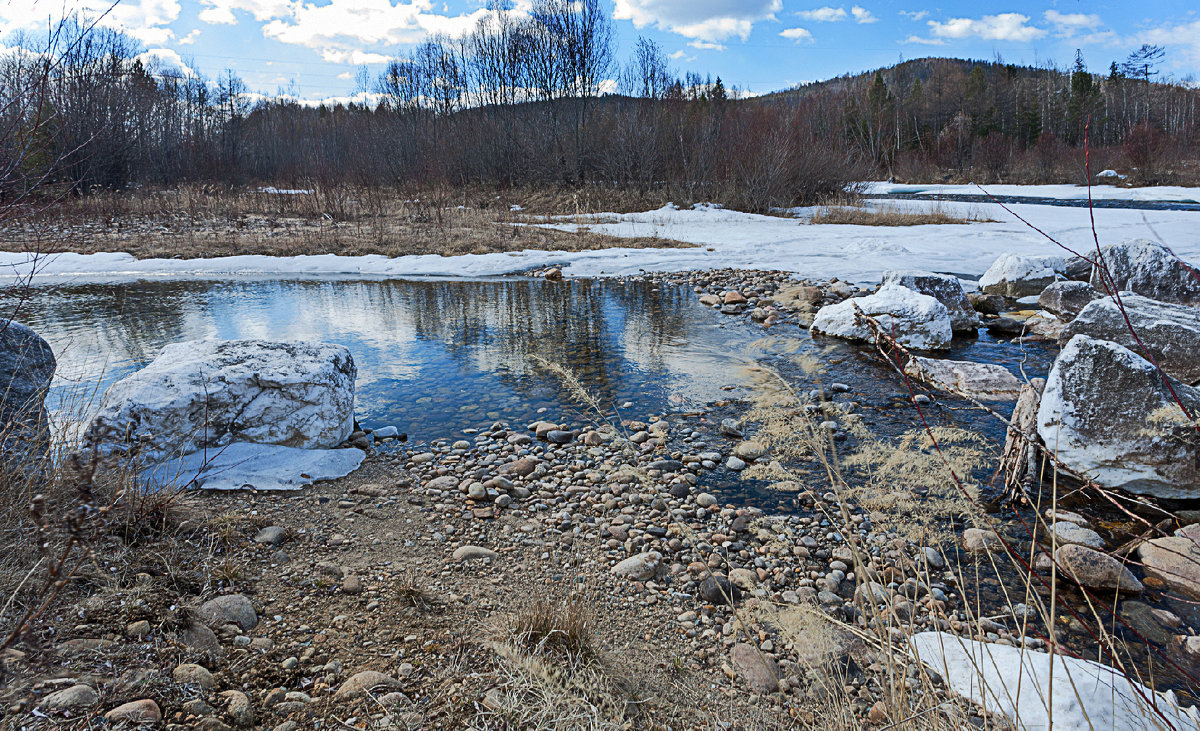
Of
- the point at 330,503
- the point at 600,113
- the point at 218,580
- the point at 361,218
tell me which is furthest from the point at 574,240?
the point at 600,113

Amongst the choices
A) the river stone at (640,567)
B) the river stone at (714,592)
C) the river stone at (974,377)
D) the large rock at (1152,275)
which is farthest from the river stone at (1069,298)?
the river stone at (640,567)

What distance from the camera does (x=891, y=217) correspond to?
17.0 meters

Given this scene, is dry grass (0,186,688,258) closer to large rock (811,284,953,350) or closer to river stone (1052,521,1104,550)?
large rock (811,284,953,350)

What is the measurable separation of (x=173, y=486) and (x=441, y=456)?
169 cm

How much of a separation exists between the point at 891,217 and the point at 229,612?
17850 millimetres

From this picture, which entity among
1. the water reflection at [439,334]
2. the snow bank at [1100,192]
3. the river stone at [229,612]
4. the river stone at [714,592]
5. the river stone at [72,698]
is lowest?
the river stone at [714,592]

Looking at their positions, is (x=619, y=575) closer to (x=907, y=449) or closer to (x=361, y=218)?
(x=907, y=449)

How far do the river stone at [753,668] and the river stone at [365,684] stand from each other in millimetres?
1341

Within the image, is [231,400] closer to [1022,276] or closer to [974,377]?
[974,377]

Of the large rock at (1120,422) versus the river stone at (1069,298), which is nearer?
the large rock at (1120,422)

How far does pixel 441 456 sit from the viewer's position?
464cm

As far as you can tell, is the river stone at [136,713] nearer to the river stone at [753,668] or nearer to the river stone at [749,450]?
the river stone at [753,668]

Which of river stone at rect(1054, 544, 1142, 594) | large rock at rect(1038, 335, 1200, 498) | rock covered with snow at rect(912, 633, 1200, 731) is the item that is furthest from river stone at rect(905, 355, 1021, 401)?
rock covered with snow at rect(912, 633, 1200, 731)

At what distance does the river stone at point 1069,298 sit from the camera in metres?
7.79
